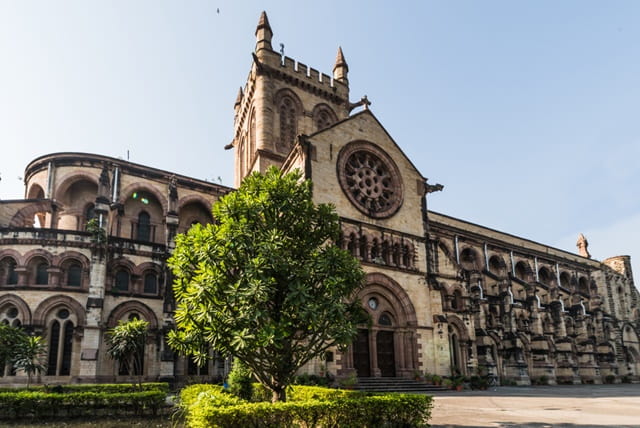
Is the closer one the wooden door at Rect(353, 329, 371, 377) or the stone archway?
the wooden door at Rect(353, 329, 371, 377)

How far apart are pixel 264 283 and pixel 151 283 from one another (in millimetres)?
19783

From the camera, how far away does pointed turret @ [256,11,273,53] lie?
43594 millimetres

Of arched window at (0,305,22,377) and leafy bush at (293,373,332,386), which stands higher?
arched window at (0,305,22,377)

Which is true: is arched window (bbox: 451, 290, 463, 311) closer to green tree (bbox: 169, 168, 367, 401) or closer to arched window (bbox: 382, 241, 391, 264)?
arched window (bbox: 382, 241, 391, 264)

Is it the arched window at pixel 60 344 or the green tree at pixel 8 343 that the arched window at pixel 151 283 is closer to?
the arched window at pixel 60 344

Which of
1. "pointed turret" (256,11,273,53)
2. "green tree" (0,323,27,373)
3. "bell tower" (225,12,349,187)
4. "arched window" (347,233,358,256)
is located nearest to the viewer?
"green tree" (0,323,27,373)

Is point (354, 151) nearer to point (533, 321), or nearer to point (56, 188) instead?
point (56, 188)

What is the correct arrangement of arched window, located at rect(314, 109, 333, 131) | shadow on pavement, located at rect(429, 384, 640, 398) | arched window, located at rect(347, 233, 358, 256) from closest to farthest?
shadow on pavement, located at rect(429, 384, 640, 398), arched window, located at rect(347, 233, 358, 256), arched window, located at rect(314, 109, 333, 131)

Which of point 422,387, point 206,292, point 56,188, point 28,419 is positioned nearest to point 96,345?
point 28,419

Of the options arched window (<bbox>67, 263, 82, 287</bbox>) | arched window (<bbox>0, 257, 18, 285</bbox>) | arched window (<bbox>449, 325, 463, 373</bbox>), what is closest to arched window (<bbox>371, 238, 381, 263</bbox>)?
arched window (<bbox>449, 325, 463, 373</bbox>)

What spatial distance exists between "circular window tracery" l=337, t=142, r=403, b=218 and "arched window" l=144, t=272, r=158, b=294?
46.6ft

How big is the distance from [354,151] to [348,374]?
15.4 meters

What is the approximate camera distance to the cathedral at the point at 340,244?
2797 centimetres

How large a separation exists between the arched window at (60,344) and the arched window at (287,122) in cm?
2206
